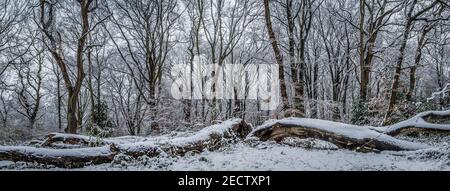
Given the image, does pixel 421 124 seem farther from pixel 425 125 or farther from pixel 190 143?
pixel 190 143

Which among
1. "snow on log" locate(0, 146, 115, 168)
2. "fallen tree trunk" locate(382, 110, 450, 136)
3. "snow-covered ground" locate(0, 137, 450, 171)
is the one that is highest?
"fallen tree trunk" locate(382, 110, 450, 136)

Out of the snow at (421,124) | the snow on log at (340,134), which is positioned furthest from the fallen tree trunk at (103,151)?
the snow at (421,124)

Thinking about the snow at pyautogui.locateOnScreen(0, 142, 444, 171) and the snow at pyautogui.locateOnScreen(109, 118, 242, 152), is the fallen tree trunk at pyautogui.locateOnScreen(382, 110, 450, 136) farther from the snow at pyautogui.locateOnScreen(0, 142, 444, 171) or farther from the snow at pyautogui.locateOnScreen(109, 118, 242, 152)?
the snow at pyautogui.locateOnScreen(109, 118, 242, 152)

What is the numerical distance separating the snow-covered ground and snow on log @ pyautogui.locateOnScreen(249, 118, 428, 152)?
→ 22 centimetres

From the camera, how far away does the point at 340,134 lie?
7.48 metres

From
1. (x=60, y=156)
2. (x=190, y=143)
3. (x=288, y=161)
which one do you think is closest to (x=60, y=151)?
(x=60, y=156)

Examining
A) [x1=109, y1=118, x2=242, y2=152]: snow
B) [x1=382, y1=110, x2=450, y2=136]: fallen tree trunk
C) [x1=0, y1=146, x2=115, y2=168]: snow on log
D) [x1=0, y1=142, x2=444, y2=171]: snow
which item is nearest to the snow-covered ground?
[x1=0, y1=142, x2=444, y2=171]: snow

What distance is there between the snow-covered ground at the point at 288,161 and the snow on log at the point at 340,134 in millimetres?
223

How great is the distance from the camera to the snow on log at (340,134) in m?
7.14

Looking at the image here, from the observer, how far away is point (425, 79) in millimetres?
30266

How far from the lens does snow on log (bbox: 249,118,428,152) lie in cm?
714

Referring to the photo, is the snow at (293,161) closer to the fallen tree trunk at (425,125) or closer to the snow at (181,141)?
the snow at (181,141)
